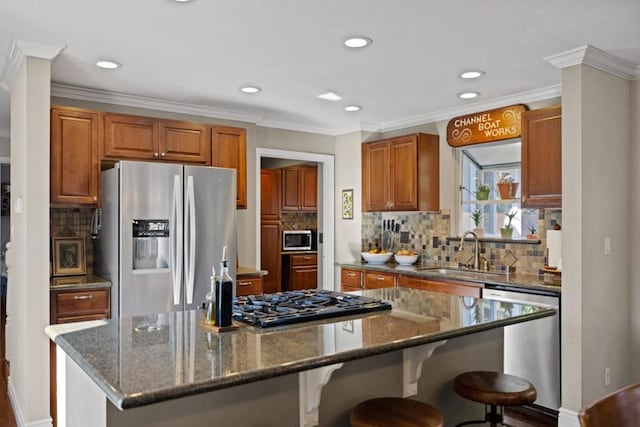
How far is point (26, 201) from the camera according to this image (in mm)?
3080

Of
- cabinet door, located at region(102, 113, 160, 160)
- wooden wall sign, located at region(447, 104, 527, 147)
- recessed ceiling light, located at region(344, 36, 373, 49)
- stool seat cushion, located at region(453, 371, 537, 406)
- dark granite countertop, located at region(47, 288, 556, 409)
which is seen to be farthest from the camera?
wooden wall sign, located at region(447, 104, 527, 147)

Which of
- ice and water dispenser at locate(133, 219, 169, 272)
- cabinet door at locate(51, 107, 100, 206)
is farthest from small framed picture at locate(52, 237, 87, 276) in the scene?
ice and water dispenser at locate(133, 219, 169, 272)

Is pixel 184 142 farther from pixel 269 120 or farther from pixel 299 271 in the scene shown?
pixel 299 271

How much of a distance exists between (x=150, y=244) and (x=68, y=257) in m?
0.77

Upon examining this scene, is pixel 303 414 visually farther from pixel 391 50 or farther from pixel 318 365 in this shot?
pixel 391 50

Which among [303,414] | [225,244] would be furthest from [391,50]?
[303,414]

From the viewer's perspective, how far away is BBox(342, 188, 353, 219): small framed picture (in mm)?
5648

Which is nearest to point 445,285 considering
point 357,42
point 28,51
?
point 357,42

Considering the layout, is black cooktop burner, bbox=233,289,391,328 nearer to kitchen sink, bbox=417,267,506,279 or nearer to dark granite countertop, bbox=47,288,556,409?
dark granite countertop, bbox=47,288,556,409

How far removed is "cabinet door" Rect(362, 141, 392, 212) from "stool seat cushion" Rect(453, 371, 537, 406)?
295 cm

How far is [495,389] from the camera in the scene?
2207 millimetres

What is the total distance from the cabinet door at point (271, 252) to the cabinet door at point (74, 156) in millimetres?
3522

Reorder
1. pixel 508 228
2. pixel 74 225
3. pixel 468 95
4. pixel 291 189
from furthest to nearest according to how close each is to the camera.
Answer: pixel 291 189 < pixel 508 228 < pixel 468 95 < pixel 74 225

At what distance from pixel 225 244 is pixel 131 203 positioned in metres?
0.79
